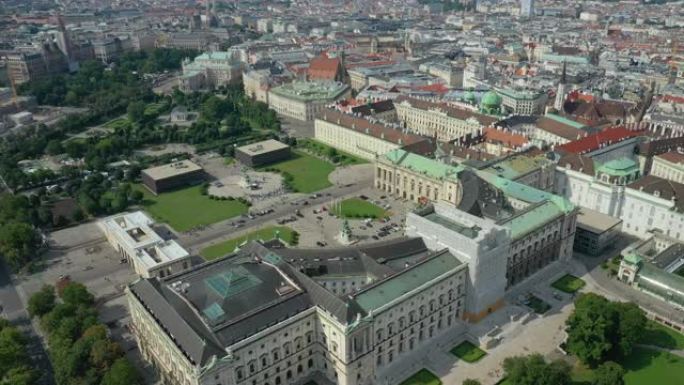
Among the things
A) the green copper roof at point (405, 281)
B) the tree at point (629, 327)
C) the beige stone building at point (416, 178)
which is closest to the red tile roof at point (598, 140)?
the beige stone building at point (416, 178)

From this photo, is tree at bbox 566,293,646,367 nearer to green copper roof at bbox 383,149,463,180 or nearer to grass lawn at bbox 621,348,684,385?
grass lawn at bbox 621,348,684,385

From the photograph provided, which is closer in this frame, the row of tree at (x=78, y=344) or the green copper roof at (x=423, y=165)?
the row of tree at (x=78, y=344)

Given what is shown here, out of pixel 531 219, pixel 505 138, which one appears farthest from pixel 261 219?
pixel 505 138

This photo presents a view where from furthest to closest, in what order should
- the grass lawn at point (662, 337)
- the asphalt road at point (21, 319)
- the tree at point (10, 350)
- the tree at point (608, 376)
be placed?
1. the grass lawn at point (662, 337)
2. the asphalt road at point (21, 319)
3. the tree at point (10, 350)
4. the tree at point (608, 376)

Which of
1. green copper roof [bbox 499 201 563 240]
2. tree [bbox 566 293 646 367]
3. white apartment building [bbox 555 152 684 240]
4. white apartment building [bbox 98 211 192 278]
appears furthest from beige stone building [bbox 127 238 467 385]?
white apartment building [bbox 555 152 684 240]

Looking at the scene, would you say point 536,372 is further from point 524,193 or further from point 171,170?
point 171,170

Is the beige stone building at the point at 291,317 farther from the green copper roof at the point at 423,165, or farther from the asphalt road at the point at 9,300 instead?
the green copper roof at the point at 423,165
